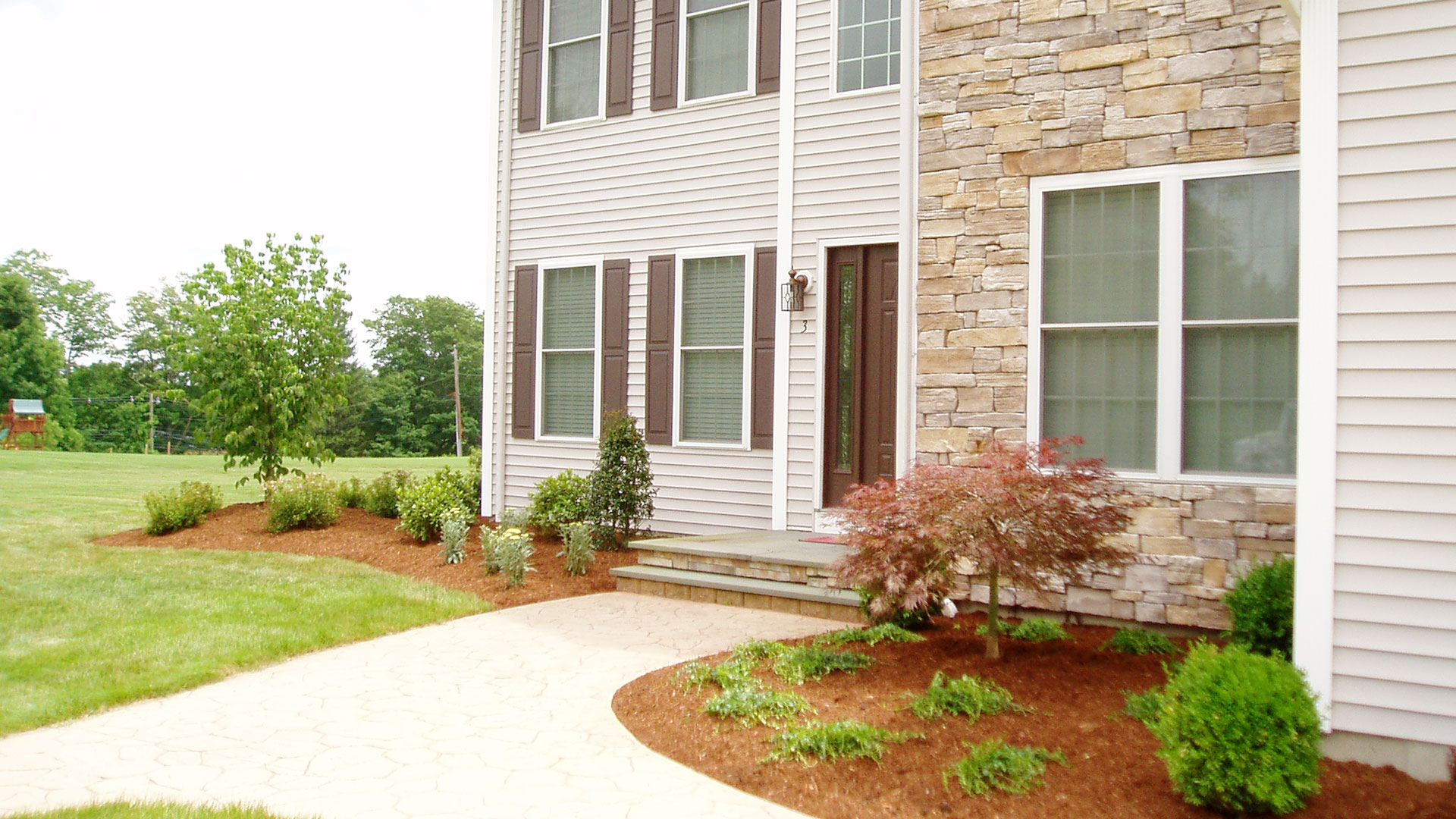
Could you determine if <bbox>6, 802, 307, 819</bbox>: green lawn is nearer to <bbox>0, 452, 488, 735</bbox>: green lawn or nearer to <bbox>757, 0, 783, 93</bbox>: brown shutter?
<bbox>0, 452, 488, 735</bbox>: green lawn

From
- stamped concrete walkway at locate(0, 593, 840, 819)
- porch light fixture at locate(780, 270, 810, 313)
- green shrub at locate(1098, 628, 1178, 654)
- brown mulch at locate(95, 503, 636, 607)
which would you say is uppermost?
porch light fixture at locate(780, 270, 810, 313)

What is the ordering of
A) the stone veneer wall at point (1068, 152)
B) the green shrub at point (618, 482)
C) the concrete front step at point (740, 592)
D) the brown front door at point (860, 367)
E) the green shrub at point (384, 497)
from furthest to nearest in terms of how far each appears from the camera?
the green shrub at point (384, 497) → the green shrub at point (618, 482) → the brown front door at point (860, 367) → the concrete front step at point (740, 592) → the stone veneer wall at point (1068, 152)

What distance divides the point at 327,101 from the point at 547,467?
69.7ft

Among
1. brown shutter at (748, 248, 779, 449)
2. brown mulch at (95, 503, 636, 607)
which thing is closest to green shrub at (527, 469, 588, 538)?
brown mulch at (95, 503, 636, 607)

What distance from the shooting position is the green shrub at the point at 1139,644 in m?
5.04

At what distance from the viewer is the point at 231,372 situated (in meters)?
10.6

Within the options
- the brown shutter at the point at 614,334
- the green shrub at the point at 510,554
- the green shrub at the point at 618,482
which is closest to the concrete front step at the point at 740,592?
the green shrub at the point at 510,554

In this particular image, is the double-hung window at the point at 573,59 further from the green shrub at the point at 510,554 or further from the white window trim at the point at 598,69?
the green shrub at the point at 510,554

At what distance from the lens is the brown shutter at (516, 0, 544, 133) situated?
34.1 feet

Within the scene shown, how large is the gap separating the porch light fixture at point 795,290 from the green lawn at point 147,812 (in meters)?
5.95

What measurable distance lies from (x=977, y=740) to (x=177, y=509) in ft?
31.6

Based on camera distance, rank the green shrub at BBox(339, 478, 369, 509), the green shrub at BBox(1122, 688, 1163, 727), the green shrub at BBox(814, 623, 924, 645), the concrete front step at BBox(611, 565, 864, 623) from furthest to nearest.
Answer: the green shrub at BBox(339, 478, 369, 509) → the concrete front step at BBox(611, 565, 864, 623) → the green shrub at BBox(814, 623, 924, 645) → the green shrub at BBox(1122, 688, 1163, 727)

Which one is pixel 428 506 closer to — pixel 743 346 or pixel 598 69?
pixel 743 346

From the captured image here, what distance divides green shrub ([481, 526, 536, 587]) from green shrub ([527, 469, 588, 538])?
0.82m
